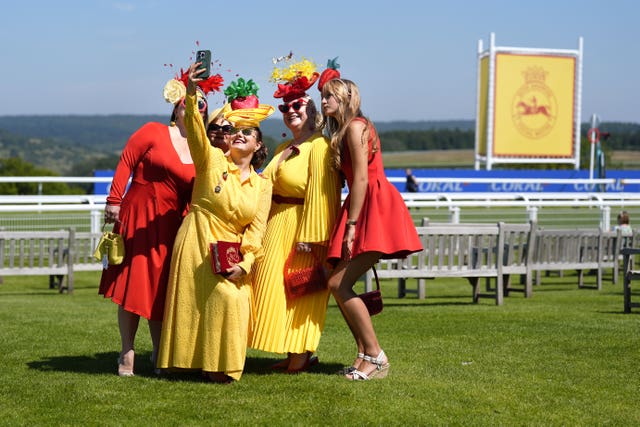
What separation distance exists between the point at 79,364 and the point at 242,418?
2.20m

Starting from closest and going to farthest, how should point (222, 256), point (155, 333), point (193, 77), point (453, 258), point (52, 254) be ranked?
point (193, 77) < point (222, 256) < point (155, 333) < point (453, 258) < point (52, 254)

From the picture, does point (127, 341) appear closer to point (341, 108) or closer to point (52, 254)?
point (341, 108)

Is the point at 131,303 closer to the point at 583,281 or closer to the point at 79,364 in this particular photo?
the point at 79,364

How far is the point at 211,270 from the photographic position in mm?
6703

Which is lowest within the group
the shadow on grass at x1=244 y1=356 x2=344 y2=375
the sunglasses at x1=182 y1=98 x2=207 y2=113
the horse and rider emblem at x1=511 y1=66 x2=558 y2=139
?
the shadow on grass at x1=244 y1=356 x2=344 y2=375

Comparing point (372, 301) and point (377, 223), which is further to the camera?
point (372, 301)

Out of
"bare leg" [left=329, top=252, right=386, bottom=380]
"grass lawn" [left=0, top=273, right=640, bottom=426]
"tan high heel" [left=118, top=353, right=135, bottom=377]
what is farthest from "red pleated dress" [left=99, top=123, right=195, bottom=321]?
"bare leg" [left=329, top=252, right=386, bottom=380]

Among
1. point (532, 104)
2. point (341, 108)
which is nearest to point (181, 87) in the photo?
point (341, 108)

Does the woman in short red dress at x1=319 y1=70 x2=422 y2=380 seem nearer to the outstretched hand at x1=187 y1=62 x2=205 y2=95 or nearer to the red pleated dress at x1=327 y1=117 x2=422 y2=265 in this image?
the red pleated dress at x1=327 y1=117 x2=422 y2=265

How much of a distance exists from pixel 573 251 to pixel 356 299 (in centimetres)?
802

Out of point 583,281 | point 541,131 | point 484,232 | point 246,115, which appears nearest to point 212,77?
point 246,115

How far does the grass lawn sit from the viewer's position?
5922mm

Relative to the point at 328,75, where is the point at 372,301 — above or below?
below

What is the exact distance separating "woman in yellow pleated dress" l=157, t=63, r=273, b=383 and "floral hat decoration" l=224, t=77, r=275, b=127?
0.08ft
